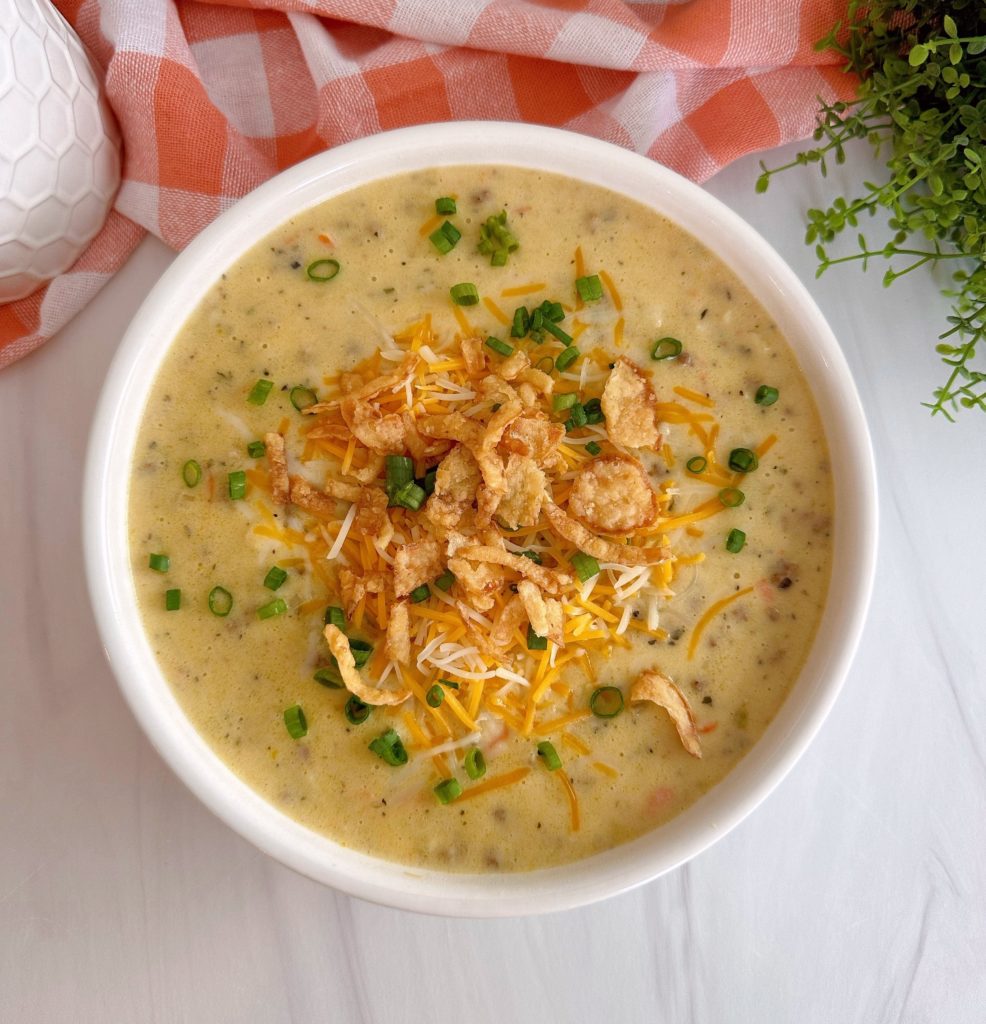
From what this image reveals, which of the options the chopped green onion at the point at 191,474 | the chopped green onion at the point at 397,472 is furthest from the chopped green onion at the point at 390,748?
the chopped green onion at the point at 191,474

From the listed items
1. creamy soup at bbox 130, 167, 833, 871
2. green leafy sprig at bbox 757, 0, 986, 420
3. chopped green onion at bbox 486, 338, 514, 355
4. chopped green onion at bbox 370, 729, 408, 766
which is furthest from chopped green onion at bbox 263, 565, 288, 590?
green leafy sprig at bbox 757, 0, 986, 420

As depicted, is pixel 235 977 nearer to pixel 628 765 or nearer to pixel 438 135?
pixel 628 765

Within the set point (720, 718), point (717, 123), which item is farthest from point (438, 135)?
point (720, 718)

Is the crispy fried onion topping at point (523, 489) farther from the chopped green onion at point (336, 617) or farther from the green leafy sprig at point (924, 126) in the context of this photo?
the green leafy sprig at point (924, 126)

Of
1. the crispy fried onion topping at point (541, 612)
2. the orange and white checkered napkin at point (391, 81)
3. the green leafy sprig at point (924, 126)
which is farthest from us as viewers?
the orange and white checkered napkin at point (391, 81)

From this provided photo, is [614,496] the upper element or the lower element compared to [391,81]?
lower

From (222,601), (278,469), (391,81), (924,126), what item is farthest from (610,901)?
(391,81)

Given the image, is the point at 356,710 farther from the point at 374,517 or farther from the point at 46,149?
the point at 46,149
